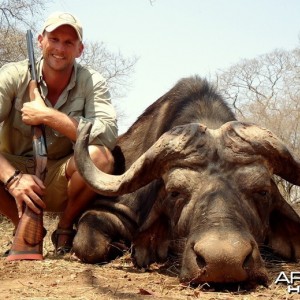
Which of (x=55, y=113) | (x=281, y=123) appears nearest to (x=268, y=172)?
(x=55, y=113)

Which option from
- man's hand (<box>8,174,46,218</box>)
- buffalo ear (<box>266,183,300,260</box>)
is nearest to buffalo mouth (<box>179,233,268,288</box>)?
buffalo ear (<box>266,183,300,260</box>)

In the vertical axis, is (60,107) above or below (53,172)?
above

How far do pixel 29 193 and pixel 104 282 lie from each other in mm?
1384

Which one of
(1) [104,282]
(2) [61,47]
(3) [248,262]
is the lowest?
(1) [104,282]

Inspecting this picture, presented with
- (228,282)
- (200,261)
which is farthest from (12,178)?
(228,282)

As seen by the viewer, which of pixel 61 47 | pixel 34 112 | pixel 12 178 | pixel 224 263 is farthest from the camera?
pixel 61 47

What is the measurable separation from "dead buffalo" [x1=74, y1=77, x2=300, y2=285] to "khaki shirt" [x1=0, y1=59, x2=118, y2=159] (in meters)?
0.67

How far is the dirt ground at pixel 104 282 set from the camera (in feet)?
12.0

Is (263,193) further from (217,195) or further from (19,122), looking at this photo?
(19,122)

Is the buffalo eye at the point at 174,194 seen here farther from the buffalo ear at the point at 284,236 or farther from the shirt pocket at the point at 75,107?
the shirt pocket at the point at 75,107

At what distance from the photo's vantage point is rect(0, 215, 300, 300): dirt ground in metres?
3.66

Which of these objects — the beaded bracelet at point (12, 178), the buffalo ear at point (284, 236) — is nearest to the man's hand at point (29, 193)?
the beaded bracelet at point (12, 178)

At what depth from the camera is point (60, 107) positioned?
606 centimetres

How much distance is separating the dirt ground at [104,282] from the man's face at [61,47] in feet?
6.35
